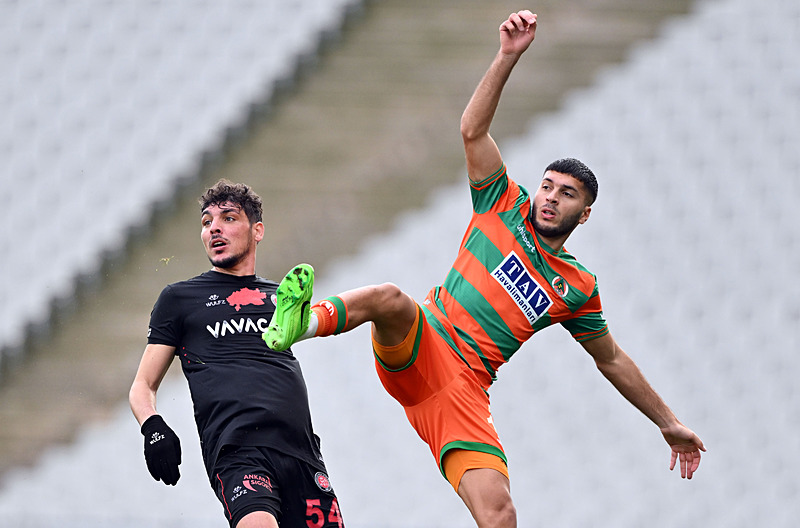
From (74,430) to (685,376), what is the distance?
438 centimetres

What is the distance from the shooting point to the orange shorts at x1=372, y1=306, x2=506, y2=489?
11.5ft

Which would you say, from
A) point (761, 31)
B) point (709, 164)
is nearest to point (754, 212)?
point (709, 164)

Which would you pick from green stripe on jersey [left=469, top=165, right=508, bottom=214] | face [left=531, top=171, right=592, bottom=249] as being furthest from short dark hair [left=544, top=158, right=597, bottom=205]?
green stripe on jersey [left=469, top=165, right=508, bottom=214]

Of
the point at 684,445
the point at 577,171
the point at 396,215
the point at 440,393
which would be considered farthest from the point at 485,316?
the point at 396,215

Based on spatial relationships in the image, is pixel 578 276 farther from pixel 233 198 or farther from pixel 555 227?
pixel 233 198

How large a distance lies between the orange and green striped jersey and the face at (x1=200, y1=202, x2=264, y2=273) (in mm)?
718

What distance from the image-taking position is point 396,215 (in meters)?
7.35

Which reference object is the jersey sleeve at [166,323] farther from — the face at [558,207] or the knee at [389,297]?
the face at [558,207]

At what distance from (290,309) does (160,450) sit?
71 centimetres

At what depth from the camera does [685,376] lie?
7.01m

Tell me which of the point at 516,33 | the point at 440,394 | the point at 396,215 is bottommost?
the point at 440,394

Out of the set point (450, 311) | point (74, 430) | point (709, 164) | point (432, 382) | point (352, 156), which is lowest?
point (432, 382)

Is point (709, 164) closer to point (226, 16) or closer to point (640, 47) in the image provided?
point (640, 47)

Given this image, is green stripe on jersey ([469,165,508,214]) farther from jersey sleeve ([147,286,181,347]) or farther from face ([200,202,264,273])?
jersey sleeve ([147,286,181,347])
